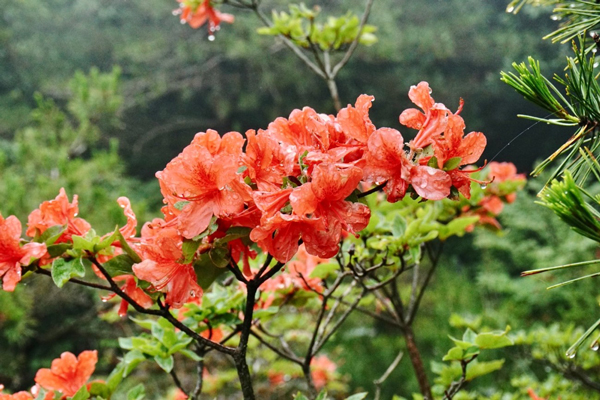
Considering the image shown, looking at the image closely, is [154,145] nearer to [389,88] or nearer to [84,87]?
[389,88]

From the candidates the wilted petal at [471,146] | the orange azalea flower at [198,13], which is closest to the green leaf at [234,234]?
the wilted petal at [471,146]

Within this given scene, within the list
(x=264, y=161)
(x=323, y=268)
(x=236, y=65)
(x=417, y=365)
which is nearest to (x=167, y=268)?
(x=264, y=161)

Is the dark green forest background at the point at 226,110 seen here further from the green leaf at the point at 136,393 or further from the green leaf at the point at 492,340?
the green leaf at the point at 492,340

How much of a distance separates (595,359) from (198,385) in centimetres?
104

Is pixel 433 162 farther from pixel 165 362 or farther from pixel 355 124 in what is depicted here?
pixel 165 362

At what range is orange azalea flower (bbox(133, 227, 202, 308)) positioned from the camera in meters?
0.48

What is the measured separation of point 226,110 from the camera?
6625 mm

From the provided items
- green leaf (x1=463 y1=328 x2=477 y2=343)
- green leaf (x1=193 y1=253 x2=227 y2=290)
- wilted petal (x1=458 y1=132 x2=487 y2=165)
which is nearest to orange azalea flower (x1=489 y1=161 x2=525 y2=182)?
green leaf (x1=463 y1=328 x2=477 y2=343)

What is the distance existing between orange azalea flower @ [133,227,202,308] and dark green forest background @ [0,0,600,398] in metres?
1.95

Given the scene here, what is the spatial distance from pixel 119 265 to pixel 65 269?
0.19ft

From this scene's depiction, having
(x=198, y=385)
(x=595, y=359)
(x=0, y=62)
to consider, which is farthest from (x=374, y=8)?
(x=198, y=385)

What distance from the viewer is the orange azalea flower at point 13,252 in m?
0.52

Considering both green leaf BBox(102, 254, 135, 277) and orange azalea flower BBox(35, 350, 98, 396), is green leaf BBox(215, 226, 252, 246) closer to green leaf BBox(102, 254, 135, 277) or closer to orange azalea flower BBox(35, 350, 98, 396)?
green leaf BBox(102, 254, 135, 277)

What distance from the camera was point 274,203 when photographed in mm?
440
